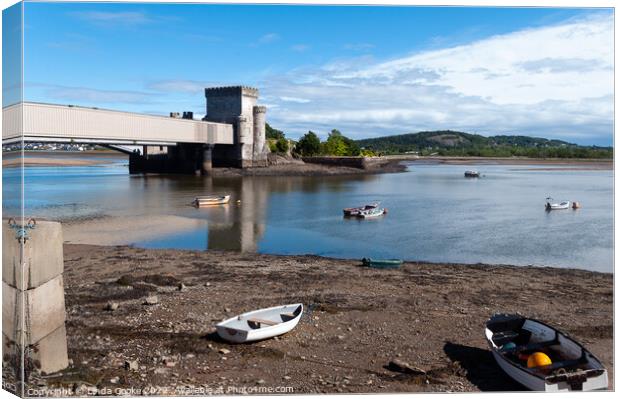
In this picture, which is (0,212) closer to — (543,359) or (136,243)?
(543,359)

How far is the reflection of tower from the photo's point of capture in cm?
1794

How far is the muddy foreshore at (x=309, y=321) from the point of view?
21.6 feet

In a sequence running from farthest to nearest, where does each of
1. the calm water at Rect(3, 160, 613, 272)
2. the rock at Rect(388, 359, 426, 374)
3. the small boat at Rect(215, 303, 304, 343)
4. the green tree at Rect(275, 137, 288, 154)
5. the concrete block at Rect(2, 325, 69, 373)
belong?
the green tree at Rect(275, 137, 288, 154)
the calm water at Rect(3, 160, 613, 272)
the small boat at Rect(215, 303, 304, 343)
the rock at Rect(388, 359, 426, 374)
the concrete block at Rect(2, 325, 69, 373)

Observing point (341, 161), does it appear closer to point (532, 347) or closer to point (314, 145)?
point (314, 145)

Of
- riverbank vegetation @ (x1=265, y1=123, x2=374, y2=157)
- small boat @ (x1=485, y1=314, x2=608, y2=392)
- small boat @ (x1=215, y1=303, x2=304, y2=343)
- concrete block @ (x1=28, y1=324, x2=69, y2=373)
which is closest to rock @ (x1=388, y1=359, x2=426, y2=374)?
small boat @ (x1=485, y1=314, x2=608, y2=392)

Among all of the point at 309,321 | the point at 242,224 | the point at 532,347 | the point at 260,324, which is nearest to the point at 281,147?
the point at 242,224

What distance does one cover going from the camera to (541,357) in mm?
6688

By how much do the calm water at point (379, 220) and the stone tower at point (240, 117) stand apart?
40.3 ft

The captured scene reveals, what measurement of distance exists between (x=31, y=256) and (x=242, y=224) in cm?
1649

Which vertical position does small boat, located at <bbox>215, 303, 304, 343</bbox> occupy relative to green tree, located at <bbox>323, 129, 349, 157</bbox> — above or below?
below

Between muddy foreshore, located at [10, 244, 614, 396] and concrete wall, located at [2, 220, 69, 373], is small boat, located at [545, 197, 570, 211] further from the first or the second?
concrete wall, located at [2, 220, 69, 373]

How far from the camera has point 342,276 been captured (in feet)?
41.2

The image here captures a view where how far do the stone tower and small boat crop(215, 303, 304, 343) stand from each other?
43.6 m

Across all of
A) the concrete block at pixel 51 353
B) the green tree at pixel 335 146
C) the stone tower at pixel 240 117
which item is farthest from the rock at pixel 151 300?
the green tree at pixel 335 146
